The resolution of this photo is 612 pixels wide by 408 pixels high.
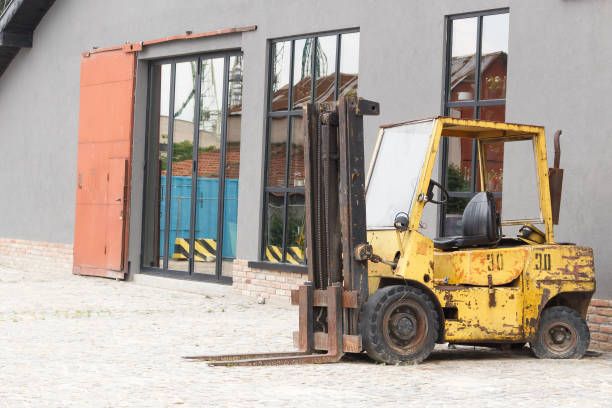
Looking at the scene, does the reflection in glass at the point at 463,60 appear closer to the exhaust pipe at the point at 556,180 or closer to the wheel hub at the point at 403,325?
the exhaust pipe at the point at 556,180

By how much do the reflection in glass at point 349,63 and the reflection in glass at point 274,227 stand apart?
73.0 inches

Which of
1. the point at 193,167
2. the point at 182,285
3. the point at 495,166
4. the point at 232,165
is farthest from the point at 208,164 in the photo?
the point at 495,166

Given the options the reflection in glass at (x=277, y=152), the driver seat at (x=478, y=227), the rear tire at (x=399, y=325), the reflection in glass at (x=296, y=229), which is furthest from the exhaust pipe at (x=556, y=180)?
the reflection in glass at (x=277, y=152)

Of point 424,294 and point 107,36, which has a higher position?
point 107,36

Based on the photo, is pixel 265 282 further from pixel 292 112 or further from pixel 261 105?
pixel 261 105

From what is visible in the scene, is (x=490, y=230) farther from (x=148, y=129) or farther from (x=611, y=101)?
(x=148, y=129)

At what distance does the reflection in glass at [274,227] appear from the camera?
16.3 metres

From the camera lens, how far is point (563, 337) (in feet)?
34.6

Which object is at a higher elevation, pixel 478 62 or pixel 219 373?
pixel 478 62

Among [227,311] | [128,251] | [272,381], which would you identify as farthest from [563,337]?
[128,251]

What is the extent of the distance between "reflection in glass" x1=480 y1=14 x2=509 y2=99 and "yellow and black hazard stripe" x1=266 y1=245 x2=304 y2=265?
12.5ft

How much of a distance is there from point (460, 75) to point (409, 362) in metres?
4.73

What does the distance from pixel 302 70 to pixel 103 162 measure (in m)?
5.03

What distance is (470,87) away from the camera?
13.4 meters
